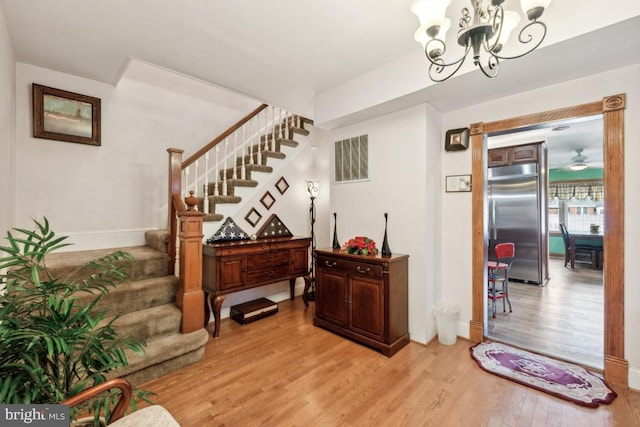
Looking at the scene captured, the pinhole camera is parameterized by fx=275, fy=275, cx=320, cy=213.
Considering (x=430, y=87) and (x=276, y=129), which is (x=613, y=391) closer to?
(x=430, y=87)

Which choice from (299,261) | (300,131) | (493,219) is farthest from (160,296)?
(493,219)

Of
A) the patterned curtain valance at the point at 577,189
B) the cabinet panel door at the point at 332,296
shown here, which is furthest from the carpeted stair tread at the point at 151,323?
the patterned curtain valance at the point at 577,189

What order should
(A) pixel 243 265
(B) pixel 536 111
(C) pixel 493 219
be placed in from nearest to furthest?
(B) pixel 536 111, (A) pixel 243 265, (C) pixel 493 219

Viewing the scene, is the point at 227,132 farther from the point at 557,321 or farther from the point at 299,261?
the point at 557,321

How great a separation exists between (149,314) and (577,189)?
10.4 m

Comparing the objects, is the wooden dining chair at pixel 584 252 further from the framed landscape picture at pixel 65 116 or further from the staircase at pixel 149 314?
the framed landscape picture at pixel 65 116

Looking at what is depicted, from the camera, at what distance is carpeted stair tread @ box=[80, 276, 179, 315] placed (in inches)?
94.5

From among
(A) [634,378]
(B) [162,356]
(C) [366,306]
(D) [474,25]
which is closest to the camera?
(D) [474,25]

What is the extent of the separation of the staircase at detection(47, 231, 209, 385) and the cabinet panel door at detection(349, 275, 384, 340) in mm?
1462

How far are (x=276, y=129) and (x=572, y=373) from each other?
4.71 m

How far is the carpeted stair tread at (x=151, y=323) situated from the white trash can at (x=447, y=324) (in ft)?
8.39

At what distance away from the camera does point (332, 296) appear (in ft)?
10.2

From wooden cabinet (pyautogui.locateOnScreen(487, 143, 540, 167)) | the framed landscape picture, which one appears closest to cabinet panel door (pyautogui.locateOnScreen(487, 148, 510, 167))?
wooden cabinet (pyautogui.locateOnScreen(487, 143, 540, 167))

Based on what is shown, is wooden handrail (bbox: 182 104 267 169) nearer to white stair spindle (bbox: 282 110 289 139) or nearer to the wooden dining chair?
white stair spindle (bbox: 282 110 289 139)
